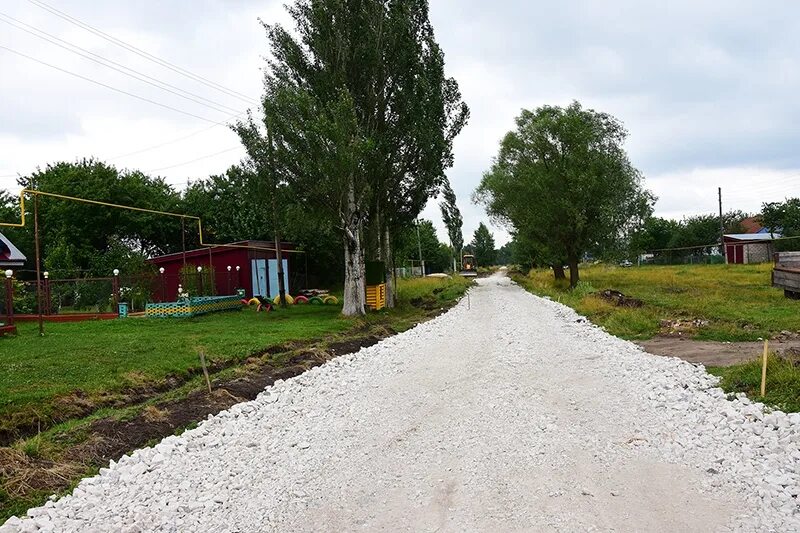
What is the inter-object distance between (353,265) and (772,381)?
18163 millimetres

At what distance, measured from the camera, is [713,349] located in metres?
12.2

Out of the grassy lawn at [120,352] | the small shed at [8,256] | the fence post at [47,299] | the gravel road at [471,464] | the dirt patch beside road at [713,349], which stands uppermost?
the small shed at [8,256]

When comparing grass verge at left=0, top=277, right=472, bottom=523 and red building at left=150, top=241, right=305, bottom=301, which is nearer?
grass verge at left=0, top=277, right=472, bottom=523

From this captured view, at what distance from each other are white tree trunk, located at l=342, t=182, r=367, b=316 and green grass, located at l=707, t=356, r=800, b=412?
1630 centimetres

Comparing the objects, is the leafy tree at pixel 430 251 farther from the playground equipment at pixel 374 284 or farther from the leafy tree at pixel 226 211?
the playground equipment at pixel 374 284

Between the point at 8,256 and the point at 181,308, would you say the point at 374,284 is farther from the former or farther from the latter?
the point at 8,256

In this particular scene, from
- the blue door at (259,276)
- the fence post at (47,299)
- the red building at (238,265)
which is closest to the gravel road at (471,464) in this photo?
the fence post at (47,299)

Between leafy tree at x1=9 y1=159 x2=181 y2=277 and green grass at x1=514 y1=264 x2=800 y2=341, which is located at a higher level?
leafy tree at x1=9 y1=159 x2=181 y2=277

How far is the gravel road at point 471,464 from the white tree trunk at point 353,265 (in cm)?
1349

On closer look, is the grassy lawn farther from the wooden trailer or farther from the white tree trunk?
the wooden trailer

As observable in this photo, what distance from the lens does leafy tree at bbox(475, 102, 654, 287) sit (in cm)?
3631

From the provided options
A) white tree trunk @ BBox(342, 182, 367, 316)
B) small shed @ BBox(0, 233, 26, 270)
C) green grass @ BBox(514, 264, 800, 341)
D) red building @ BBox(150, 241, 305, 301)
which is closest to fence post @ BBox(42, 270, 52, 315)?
small shed @ BBox(0, 233, 26, 270)

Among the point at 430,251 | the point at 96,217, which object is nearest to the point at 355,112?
the point at 96,217

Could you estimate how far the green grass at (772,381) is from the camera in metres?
7.36
